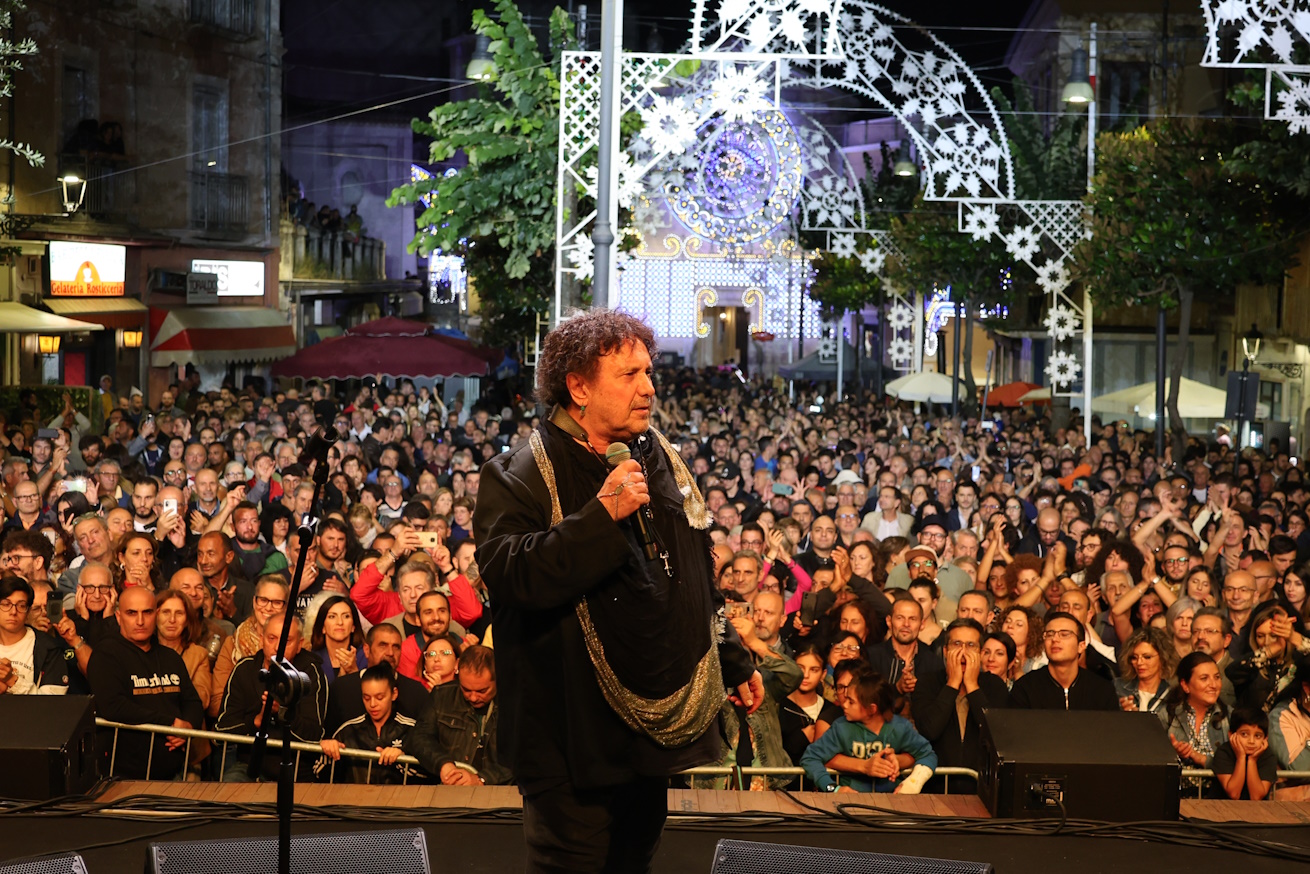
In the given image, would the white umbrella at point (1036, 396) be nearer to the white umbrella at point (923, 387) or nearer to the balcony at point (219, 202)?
the white umbrella at point (923, 387)

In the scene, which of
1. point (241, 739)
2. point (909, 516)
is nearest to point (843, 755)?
point (241, 739)

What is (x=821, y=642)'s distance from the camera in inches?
333

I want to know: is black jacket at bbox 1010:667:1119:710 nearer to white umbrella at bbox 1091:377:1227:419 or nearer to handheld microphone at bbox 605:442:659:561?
handheld microphone at bbox 605:442:659:561

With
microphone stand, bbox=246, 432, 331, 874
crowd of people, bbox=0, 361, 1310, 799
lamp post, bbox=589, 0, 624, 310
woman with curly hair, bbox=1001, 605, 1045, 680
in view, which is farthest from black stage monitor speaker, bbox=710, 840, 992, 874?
lamp post, bbox=589, 0, 624, 310

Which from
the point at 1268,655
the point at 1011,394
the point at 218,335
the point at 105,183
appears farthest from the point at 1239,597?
the point at 1011,394

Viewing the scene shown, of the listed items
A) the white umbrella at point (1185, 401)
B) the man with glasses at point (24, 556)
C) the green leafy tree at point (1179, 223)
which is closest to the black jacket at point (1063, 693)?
the man with glasses at point (24, 556)

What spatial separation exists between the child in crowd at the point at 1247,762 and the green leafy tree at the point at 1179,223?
580 inches

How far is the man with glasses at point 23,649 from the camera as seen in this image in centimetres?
754

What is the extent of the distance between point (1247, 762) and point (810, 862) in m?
3.00

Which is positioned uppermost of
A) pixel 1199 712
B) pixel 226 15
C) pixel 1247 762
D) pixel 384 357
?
pixel 226 15

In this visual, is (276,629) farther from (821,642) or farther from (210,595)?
(821,642)

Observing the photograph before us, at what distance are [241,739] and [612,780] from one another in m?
3.36

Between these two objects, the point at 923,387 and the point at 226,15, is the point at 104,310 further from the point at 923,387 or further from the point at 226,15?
the point at 923,387

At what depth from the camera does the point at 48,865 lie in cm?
471
